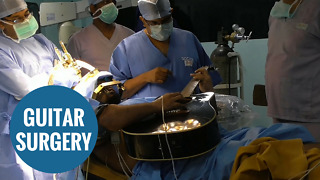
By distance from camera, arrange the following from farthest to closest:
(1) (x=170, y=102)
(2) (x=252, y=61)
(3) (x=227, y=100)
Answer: (2) (x=252, y=61) → (3) (x=227, y=100) → (1) (x=170, y=102)

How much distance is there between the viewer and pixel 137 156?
39.8 inches

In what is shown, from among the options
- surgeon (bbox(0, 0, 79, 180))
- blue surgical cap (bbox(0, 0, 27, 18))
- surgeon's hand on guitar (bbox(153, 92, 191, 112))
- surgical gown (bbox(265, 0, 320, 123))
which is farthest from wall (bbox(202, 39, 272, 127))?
blue surgical cap (bbox(0, 0, 27, 18))

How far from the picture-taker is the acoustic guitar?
95 cm

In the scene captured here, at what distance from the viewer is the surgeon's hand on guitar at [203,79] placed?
4.49ft

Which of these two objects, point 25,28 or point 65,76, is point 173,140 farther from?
point 25,28

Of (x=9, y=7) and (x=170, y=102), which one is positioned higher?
(x=9, y=7)

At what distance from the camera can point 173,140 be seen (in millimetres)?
951

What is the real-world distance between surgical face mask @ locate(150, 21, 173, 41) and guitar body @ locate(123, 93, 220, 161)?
475 mm

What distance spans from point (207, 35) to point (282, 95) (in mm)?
831

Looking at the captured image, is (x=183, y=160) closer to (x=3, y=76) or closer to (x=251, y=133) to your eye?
(x=251, y=133)

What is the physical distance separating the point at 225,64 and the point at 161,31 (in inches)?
23.2

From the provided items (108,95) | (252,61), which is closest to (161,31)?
(108,95)

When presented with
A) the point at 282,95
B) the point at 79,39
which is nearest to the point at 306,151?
the point at 282,95


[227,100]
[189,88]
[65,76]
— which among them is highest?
[65,76]
